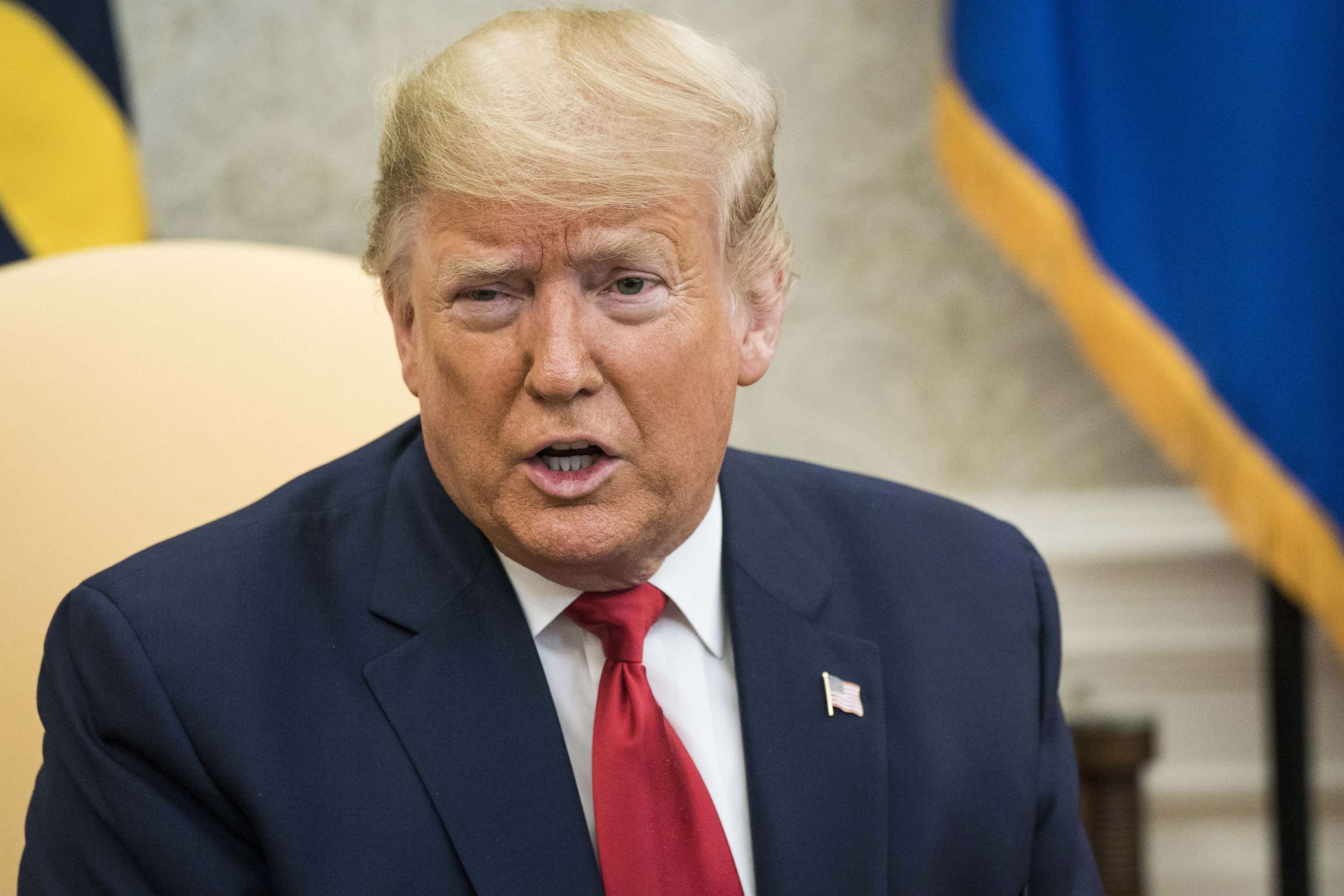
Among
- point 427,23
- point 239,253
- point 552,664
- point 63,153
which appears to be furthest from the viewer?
point 427,23

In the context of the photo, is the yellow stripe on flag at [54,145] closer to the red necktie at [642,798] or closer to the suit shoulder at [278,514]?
the suit shoulder at [278,514]

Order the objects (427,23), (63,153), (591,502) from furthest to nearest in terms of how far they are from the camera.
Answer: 1. (427,23)
2. (63,153)
3. (591,502)

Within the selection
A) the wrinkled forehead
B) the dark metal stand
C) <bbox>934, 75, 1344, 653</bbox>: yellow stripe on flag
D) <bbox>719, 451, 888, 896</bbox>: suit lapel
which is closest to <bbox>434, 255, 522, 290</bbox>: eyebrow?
the wrinkled forehead

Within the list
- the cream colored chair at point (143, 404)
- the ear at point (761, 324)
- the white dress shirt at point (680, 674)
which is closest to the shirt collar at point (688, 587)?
the white dress shirt at point (680, 674)

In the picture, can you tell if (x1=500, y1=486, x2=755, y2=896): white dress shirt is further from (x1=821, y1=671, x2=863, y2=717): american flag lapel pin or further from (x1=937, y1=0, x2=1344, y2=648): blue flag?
(x1=937, y1=0, x2=1344, y2=648): blue flag

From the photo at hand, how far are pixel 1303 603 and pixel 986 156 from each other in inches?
34.5

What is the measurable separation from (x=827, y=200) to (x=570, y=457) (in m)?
1.52

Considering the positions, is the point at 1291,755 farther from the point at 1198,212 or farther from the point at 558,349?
the point at 558,349

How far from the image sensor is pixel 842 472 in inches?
51.9

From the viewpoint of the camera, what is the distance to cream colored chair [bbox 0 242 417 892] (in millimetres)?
1189

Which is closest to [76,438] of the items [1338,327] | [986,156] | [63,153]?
[63,153]

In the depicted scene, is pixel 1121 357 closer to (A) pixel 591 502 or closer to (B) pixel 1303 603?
(B) pixel 1303 603

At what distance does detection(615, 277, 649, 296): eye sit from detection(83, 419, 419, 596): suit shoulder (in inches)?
12.6

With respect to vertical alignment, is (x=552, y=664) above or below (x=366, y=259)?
below
